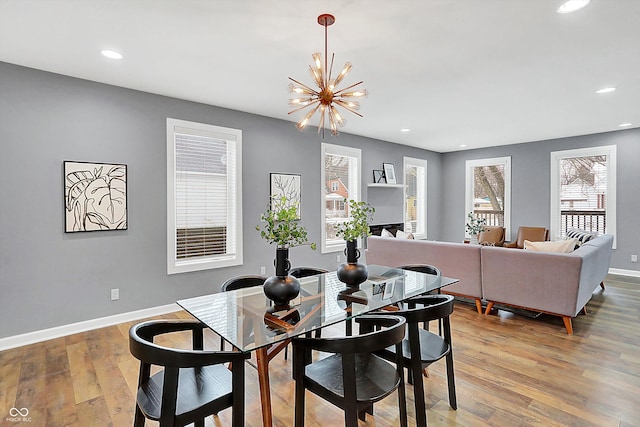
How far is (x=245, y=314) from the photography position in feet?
6.06

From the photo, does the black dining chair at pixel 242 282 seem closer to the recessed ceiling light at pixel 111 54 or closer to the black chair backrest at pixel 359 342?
the black chair backrest at pixel 359 342

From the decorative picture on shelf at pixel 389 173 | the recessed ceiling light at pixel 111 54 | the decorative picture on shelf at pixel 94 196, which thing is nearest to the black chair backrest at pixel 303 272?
the decorative picture on shelf at pixel 94 196

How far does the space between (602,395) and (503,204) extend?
223 inches

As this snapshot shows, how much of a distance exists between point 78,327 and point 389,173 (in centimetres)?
545

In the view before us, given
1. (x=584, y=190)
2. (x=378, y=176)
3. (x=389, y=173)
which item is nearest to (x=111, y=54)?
(x=378, y=176)

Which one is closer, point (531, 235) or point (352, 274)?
point (352, 274)

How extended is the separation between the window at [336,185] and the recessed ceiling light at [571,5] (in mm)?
3659

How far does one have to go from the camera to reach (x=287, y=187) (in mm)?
4934

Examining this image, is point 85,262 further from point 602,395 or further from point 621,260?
point 621,260

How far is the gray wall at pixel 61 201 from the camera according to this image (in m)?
2.99

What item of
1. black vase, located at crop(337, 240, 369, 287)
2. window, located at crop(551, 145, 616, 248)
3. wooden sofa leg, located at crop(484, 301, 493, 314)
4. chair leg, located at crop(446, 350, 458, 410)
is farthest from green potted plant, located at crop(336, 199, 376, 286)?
window, located at crop(551, 145, 616, 248)

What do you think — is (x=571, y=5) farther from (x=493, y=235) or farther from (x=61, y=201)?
(x=493, y=235)

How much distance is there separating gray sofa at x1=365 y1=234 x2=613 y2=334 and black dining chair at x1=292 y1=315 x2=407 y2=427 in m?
2.43

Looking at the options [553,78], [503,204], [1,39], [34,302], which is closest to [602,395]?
[553,78]
